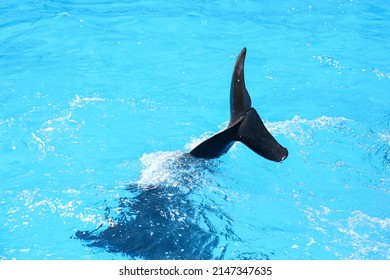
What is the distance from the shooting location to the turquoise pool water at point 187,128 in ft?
17.4

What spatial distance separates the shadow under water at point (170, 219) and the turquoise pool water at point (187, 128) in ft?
0.05

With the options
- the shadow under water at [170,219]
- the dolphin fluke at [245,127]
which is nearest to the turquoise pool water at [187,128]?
the shadow under water at [170,219]

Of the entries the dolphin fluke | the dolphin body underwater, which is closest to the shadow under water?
the dolphin body underwater

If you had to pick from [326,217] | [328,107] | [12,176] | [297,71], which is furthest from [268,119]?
[12,176]

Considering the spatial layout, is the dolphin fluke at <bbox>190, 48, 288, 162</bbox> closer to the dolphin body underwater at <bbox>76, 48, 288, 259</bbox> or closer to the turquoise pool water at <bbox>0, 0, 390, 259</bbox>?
the dolphin body underwater at <bbox>76, 48, 288, 259</bbox>

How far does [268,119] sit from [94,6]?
5.07m

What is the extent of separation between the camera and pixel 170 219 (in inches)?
197

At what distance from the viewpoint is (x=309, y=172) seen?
6348 mm

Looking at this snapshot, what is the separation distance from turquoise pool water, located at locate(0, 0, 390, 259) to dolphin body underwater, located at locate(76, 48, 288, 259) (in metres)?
0.02

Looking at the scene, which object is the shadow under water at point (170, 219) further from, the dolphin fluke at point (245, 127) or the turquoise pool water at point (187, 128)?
the dolphin fluke at point (245, 127)

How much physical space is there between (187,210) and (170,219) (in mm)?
246

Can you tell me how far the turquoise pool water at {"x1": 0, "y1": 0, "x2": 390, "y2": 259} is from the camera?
5.32m

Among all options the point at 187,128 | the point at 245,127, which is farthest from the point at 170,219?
the point at 187,128

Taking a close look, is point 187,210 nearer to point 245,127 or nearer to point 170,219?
point 170,219
